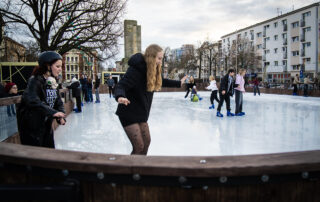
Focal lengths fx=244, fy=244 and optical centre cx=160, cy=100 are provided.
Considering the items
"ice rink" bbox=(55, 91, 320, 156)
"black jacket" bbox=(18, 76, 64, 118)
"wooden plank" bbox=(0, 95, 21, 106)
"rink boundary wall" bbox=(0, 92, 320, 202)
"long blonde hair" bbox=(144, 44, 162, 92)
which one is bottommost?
"ice rink" bbox=(55, 91, 320, 156)

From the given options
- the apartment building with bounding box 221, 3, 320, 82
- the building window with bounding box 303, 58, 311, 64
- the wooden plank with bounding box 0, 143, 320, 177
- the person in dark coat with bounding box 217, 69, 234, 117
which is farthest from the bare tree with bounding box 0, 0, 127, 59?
the building window with bounding box 303, 58, 311, 64

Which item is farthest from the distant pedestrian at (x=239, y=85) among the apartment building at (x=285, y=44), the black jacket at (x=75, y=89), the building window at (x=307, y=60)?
the building window at (x=307, y=60)

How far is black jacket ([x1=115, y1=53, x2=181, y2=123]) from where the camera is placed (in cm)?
245

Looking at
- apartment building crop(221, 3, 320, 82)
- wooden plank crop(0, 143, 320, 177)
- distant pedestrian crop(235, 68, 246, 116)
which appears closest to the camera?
wooden plank crop(0, 143, 320, 177)

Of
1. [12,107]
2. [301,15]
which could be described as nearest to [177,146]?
[12,107]

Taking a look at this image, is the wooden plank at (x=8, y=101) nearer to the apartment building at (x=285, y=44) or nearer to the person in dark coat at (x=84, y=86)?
the person in dark coat at (x=84, y=86)

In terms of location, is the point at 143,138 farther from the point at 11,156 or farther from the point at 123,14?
the point at 123,14

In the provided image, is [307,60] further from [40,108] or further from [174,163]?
[174,163]

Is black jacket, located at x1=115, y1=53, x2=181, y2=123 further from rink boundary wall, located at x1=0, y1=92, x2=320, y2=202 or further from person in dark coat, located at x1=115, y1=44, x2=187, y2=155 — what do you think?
rink boundary wall, located at x1=0, y1=92, x2=320, y2=202

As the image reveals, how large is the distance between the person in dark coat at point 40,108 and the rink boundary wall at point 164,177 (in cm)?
115

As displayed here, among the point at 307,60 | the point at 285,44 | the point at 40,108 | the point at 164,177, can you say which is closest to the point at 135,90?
the point at 40,108

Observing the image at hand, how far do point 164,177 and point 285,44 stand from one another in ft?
164

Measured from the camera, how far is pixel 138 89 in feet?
8.25

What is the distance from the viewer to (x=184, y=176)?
3.34 ft
